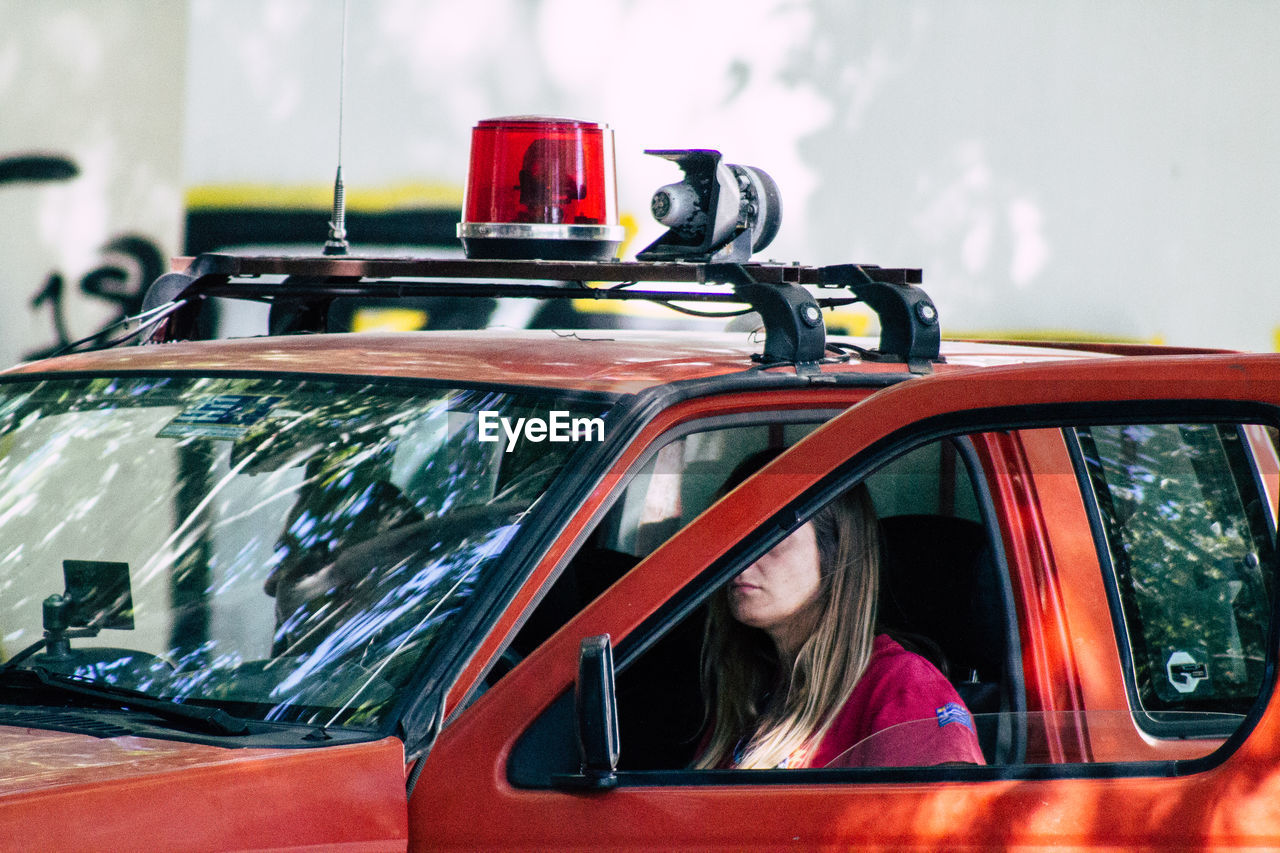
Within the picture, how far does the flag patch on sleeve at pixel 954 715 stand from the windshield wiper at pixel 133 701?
0.90 meters

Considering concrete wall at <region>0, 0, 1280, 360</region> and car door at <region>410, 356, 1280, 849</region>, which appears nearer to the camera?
car door at <region>410, 356, 1280, 849</region>

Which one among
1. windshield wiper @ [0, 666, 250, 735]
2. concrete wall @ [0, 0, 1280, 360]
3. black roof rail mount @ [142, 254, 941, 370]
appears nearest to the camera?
windshield wiper @ [0, 666, 250, 735]

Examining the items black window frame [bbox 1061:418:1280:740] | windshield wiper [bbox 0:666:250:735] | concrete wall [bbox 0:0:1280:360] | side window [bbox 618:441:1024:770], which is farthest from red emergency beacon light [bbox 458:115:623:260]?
concrete wall [bbox 0:0:1280:360]

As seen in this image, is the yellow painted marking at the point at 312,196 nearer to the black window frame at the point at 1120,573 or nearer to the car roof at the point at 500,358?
the car roof at the point at 500,358

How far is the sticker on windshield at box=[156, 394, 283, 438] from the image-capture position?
2350 mm

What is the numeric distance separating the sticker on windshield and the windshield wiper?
46cm

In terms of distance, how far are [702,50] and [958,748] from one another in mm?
4394

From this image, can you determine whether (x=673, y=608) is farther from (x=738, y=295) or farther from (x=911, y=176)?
(x=911, y=176)

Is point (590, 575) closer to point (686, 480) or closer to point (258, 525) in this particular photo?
point (686, 480)

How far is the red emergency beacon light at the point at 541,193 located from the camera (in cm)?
270

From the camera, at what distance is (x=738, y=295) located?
2400 mm

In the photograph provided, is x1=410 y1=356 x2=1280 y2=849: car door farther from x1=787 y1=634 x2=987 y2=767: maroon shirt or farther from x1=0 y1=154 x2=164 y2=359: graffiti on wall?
x1=0 y1=154 x2=164 y2=359: graffiti on wall

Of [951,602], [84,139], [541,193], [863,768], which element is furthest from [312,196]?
[863,768]

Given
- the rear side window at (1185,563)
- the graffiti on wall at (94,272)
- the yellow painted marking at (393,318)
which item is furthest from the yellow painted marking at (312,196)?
the rear side window at (1185,563)
